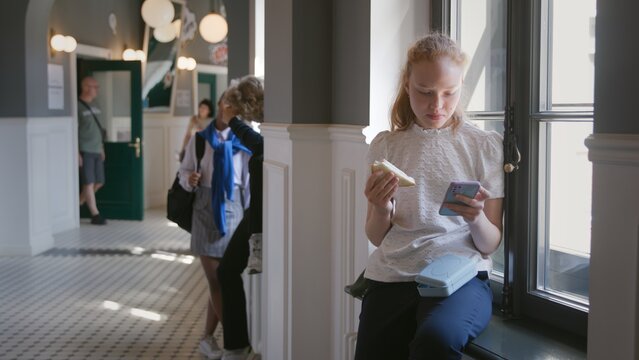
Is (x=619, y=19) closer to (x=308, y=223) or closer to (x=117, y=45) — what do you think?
(x=308, y=223)

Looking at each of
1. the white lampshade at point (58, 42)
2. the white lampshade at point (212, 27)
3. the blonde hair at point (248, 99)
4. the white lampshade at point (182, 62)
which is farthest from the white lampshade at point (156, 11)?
the blonde hair at point (248, 99)

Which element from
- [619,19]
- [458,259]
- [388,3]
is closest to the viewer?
[619,19]

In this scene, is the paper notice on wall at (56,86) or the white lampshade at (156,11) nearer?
the white lampshade at (156,11)

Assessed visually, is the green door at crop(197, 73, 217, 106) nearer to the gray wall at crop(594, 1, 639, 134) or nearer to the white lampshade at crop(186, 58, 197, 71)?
the white lampshade at crop(186, 58, 197, 71)

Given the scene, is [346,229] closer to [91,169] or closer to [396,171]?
[396,171]

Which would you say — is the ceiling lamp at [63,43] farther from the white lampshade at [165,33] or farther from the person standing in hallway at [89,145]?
the white lampshade at [165,33]

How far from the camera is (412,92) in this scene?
2143mm

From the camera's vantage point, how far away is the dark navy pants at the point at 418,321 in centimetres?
190

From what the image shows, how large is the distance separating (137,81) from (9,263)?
3341 millimetres

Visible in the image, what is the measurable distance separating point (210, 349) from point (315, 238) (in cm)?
152

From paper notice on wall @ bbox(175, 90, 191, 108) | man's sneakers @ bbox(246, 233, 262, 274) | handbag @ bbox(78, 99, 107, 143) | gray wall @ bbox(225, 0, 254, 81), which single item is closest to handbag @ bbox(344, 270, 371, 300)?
Answer: man's sneakers @ bbox(246, 233, 262, 274)

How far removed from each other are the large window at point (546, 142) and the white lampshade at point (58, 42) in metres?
6.98

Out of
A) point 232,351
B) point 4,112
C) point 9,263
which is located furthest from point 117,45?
point 232,351

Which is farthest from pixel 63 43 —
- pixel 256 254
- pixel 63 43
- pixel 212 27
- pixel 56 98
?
pixel 256 254
